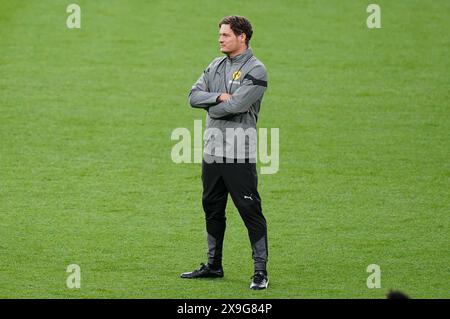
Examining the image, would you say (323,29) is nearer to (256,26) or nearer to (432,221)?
(256,26)

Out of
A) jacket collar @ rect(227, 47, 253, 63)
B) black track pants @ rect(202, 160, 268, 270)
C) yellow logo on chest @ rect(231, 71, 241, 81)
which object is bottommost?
black track pants @ rect(202, 160, 268, 270)

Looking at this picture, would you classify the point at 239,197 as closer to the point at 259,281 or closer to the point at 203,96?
the point at 259,281

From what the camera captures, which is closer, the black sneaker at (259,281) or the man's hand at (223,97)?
the man's hand at (223,97)

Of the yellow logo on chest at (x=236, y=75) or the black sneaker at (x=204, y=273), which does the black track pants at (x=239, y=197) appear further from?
the yellow logo on chest at (x=236, y=75)

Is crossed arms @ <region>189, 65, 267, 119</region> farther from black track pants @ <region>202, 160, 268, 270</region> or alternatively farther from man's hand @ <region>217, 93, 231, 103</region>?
black track pants @ <region>202, 160, 268, 270</region>

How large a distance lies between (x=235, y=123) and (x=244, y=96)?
0.79ft

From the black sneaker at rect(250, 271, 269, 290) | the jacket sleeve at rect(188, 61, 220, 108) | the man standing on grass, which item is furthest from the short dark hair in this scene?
the black sneaker at rect(250, 271, 269, 290)

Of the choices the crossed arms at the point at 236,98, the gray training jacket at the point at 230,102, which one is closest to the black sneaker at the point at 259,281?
the gray training jacket at the point at 230,102

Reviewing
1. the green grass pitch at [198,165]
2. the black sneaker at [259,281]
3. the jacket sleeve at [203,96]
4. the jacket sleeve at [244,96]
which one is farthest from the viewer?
the green grass pitch at [198,165]

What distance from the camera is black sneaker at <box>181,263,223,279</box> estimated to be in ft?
24.6

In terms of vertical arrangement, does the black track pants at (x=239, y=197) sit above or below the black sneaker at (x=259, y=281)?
above

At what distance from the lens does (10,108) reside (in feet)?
41.4

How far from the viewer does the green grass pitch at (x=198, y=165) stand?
7789 millimetres
